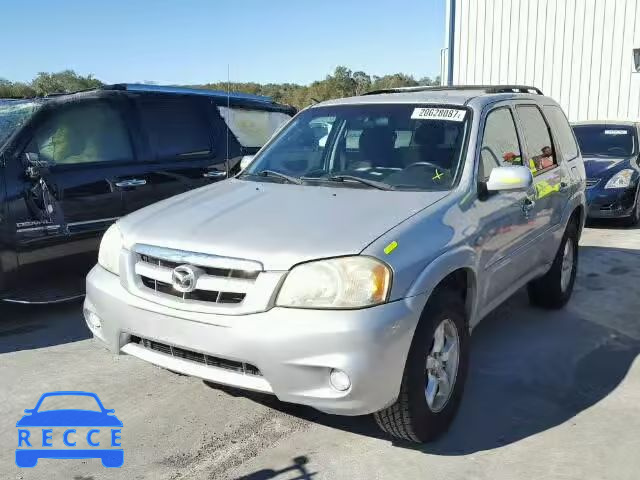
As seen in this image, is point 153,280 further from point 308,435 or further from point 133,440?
point 308,435

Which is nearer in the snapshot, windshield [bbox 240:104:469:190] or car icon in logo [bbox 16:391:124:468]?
car icon in logo [bbox 16:391:124:468]

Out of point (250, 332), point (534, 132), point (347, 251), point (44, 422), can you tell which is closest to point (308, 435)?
point (250, 332)

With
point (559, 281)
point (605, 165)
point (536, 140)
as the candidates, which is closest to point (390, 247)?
point (536, 140)

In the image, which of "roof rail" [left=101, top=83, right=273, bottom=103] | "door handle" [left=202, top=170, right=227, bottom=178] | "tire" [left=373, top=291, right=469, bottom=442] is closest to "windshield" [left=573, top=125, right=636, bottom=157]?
"roof rail" [left=101, top=83, right=273, bottom=103]

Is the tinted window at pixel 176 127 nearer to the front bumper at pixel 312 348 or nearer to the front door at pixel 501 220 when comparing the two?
the front door at pixel 501 220

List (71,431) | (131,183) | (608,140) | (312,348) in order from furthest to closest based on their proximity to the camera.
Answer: (608,140) → (131,183) → (71,431) → (312,348)

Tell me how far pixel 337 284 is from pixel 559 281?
10.1 feet

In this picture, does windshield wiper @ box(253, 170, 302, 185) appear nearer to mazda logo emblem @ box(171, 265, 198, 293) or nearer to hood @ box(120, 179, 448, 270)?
hood @ box(120, 179, 448, 270)

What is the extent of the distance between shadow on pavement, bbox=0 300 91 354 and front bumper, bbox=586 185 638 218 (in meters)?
7.03

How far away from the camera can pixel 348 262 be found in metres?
2.73

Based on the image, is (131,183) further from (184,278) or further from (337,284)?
(337,284)

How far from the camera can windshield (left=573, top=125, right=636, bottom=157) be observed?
982 cm

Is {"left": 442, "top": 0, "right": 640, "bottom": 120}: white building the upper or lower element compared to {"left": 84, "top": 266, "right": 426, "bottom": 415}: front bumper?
upper

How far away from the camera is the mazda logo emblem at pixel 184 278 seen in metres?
2.88
